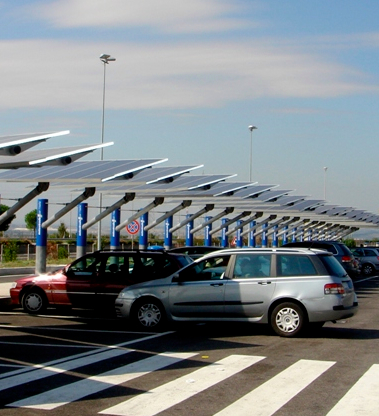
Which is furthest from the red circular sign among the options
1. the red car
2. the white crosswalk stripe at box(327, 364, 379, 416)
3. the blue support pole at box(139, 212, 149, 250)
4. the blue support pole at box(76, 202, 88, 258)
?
the white crosswalk stripe at box(327, 364, 379, 416)

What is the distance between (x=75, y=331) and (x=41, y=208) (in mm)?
11011

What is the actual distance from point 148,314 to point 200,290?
1215mm

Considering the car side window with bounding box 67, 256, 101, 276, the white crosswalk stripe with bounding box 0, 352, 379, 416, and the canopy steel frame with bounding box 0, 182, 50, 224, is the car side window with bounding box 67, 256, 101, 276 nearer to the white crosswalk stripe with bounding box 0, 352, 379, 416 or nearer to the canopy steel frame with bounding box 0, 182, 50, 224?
the canopy steel frame with bounding box 0, 182, 50, 224

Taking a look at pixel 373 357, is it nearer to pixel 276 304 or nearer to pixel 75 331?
pixel 276 304

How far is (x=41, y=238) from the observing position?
2362 centimetres

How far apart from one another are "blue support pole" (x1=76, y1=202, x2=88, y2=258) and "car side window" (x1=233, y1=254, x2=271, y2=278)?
1242 cm

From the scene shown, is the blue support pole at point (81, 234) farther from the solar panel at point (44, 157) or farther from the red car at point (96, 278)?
the red car at point (96, 278)

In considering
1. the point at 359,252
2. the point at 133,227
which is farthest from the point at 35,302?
the point at 359,252

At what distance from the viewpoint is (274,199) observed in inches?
1471

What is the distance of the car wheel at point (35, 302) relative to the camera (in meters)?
17.3

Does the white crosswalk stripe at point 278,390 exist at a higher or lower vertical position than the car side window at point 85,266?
lower

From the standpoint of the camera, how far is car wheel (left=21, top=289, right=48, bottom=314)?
17266mm

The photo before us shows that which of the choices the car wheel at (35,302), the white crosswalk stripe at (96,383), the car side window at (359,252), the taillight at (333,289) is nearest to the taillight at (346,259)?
the car side window at (359,252)

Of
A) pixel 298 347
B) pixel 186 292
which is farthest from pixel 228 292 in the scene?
pixel 298 347
